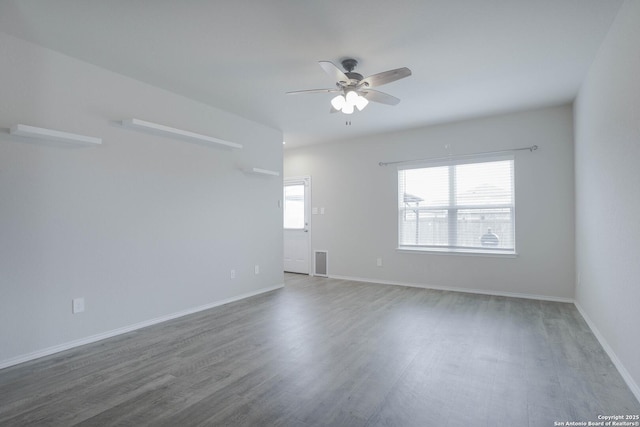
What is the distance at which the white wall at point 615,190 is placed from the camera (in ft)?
7.13

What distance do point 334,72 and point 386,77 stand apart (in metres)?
0.44

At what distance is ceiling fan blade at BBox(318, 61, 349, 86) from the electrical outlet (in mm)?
2888

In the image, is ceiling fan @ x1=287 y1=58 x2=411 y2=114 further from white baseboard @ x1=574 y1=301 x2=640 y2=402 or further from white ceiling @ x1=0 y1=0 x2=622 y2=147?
white baseboard @ x1=574 y1=301 x2=640 y2=402

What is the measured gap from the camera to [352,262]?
6113 mm

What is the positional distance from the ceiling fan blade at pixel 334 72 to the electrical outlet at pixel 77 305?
2888 millimetres

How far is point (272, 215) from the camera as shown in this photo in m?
5.38

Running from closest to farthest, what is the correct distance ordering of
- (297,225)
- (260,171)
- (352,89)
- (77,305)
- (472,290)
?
(77,305)
(352,89)
(260,171)
(472,290)
(297,225)

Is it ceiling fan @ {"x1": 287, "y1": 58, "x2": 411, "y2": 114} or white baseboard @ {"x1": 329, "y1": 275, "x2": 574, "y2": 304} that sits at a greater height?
ceiling fan @ {"x1": 287, "y1": 58, "x2": 411, "y2": 114}

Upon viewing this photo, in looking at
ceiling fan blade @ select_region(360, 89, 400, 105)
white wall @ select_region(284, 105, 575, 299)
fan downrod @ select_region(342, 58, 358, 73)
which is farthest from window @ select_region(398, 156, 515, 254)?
fan downrod @ select_region(342, 58, 358, 73)

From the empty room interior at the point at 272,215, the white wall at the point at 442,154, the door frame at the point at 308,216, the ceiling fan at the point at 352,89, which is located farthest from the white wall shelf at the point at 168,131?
the door frame at the point at 308,216

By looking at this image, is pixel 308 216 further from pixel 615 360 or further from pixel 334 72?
pixel 615 360

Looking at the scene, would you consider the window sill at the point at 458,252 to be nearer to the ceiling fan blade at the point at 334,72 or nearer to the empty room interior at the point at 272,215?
the empty room interior at the point at 272,215

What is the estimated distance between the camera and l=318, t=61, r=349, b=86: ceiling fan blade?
8.60ft

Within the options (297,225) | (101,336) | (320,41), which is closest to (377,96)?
(320,41)
